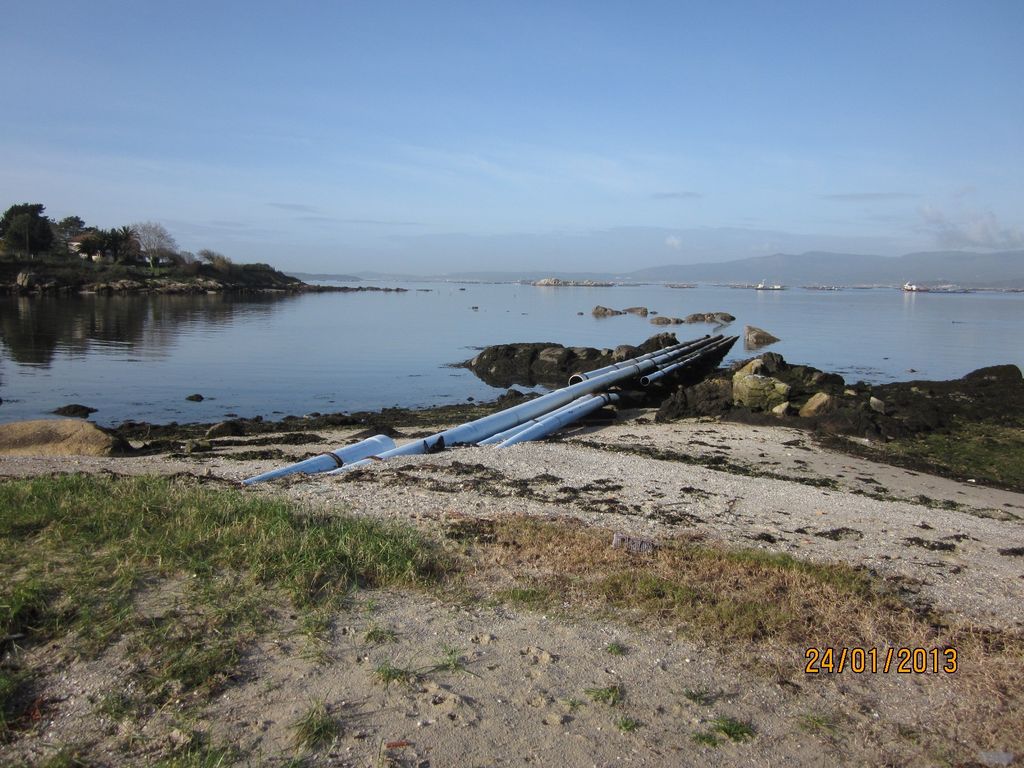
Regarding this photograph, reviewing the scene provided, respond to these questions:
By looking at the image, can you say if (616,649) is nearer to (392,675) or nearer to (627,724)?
(627,724)

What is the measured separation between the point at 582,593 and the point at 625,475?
5.30 meters

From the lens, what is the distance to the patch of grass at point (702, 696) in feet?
14.0

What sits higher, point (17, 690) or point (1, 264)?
point (1, 264)

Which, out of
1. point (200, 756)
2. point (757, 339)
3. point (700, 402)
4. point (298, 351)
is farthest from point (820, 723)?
point (757, 339)

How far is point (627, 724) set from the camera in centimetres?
395

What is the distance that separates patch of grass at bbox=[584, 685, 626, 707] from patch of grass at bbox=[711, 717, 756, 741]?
0.55m

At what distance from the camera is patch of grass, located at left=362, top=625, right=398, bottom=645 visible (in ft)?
15.7

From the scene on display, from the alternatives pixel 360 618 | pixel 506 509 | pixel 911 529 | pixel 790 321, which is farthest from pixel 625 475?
pixel 790 321

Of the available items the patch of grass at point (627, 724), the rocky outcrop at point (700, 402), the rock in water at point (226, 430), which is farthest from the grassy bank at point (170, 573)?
the rocky outcrop at point (700, 402)

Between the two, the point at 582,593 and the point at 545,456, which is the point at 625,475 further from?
the point at 582,593

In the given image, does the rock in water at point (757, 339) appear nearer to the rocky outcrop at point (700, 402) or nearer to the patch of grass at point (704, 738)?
the rocky outcrop at point (700, 402)

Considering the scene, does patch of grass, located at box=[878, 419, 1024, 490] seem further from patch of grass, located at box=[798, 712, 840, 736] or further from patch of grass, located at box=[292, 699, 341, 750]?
patch of grass, located at box=[292, 699, 341, 750]

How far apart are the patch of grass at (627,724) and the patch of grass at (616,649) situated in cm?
73

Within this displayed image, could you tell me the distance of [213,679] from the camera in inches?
164
